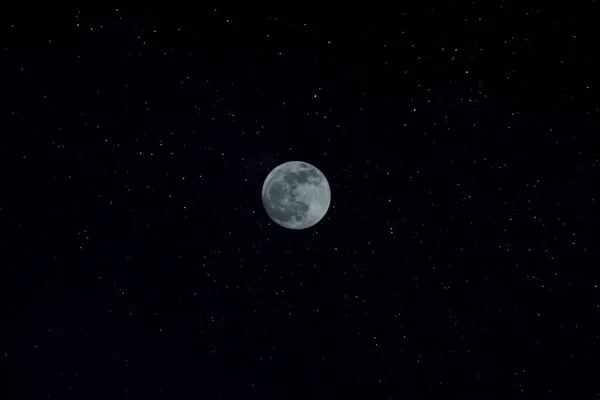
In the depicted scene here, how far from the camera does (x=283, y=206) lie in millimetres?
3305

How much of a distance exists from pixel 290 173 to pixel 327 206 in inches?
18.9

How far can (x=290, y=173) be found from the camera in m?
3.44

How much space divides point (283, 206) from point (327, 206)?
50 cm

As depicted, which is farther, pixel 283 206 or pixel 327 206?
pixel 327 206

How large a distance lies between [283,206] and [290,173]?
33cm

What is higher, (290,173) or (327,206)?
(290,173)

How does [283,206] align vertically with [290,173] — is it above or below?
below

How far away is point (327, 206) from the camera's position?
3.60 meters
